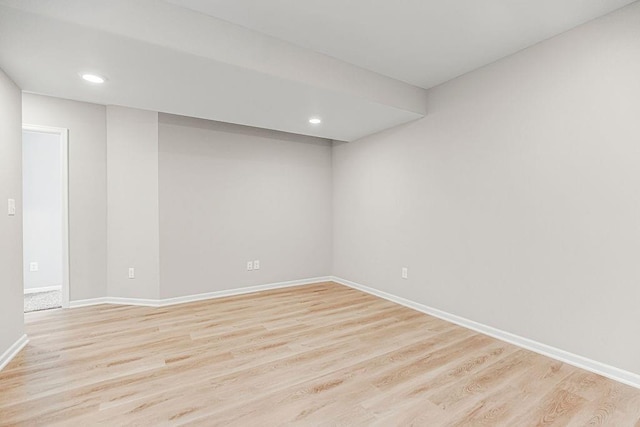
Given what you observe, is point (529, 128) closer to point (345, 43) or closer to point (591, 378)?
point (345, 43)

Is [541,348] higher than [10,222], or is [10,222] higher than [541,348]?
[10,222]

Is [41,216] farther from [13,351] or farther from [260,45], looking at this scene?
[260,45]

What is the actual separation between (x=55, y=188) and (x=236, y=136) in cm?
287

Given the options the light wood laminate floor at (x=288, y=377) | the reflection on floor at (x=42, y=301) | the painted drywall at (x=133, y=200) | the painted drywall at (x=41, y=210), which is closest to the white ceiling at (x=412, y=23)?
the painted drywall at (x=133, y=200)

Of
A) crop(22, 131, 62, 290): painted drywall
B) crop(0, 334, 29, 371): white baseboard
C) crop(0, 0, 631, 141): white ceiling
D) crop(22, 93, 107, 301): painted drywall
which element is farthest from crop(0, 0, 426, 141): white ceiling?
crop(22, 131, 62, 290): painted drywall

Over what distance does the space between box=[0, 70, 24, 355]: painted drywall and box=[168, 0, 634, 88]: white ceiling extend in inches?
62.3

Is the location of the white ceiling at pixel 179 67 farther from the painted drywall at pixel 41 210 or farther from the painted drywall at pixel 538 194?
the painted drywall at pixel 41 210

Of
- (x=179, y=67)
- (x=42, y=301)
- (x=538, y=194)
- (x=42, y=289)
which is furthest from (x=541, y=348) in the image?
(x=42, y=289)

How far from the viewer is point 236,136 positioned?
4156 millimetres

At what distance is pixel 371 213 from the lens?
4.25m

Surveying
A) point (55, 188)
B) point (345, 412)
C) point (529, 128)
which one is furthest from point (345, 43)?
point (55, 188)

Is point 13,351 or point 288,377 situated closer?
point 288,377

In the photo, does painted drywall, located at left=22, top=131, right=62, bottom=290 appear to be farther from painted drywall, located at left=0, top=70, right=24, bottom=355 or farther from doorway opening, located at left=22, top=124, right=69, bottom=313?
painted drywall, located at left=0, top=70, right=24, bottom=355

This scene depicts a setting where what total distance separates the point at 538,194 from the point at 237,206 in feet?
11.2
